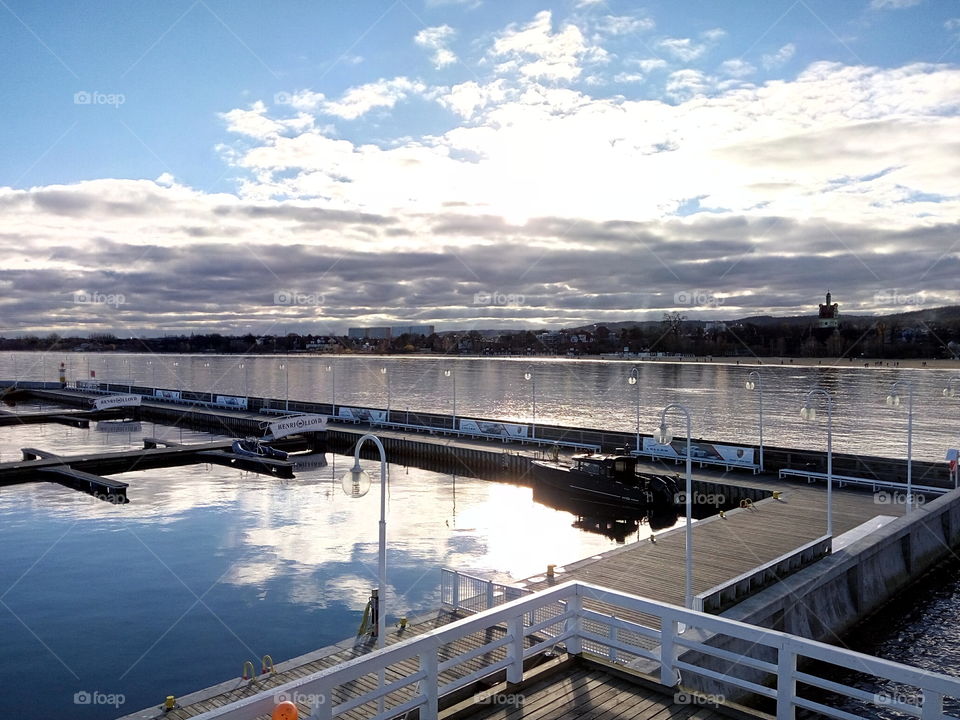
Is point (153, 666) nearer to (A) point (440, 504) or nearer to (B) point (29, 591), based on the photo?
(B) point (29, 591)

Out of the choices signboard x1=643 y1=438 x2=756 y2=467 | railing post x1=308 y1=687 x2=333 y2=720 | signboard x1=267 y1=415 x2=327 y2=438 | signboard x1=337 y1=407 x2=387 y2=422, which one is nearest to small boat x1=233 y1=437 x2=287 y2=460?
signboard x1=267 y1=415 x2=327 y2=438

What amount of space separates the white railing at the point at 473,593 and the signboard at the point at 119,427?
6435 centimetres

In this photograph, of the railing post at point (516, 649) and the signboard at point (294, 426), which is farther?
the signboard at point (294, 426)

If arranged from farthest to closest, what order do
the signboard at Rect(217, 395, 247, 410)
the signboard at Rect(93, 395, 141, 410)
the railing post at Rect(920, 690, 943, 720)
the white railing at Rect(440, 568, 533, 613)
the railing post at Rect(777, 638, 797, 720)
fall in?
the signboard at Rect(217, 395, 247, 410) < the signboard at Rect(93, 395, 141, 410) < the white railing at Rect(440, 568, 533, 613) < the railing post at Rect(777, 638, 797, 720) < the railing post at Rect(920, 690, 943, 720)

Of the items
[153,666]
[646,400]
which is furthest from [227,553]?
[646,400]

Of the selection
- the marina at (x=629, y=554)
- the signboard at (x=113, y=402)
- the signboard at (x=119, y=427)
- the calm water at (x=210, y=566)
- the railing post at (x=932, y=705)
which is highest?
the railing post at (x=932, y=705)

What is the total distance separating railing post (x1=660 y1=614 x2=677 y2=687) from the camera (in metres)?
7.62

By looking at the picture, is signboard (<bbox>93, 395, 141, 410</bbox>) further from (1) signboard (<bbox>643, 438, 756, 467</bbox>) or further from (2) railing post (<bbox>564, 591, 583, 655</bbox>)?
(2) railing post (<bbox>564, 591, 583, 655</bbox>)

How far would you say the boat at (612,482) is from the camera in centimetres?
3625

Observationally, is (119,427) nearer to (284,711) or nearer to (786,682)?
(284,711)

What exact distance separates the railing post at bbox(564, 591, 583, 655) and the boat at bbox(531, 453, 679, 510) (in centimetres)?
2866

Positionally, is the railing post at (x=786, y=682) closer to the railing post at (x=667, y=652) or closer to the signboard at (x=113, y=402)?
the railing post at (x=667, y=652)

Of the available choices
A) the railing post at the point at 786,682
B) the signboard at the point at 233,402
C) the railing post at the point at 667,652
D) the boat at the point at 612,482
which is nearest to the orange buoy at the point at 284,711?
the railing post at the point at 667,652

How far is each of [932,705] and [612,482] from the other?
3141cm
